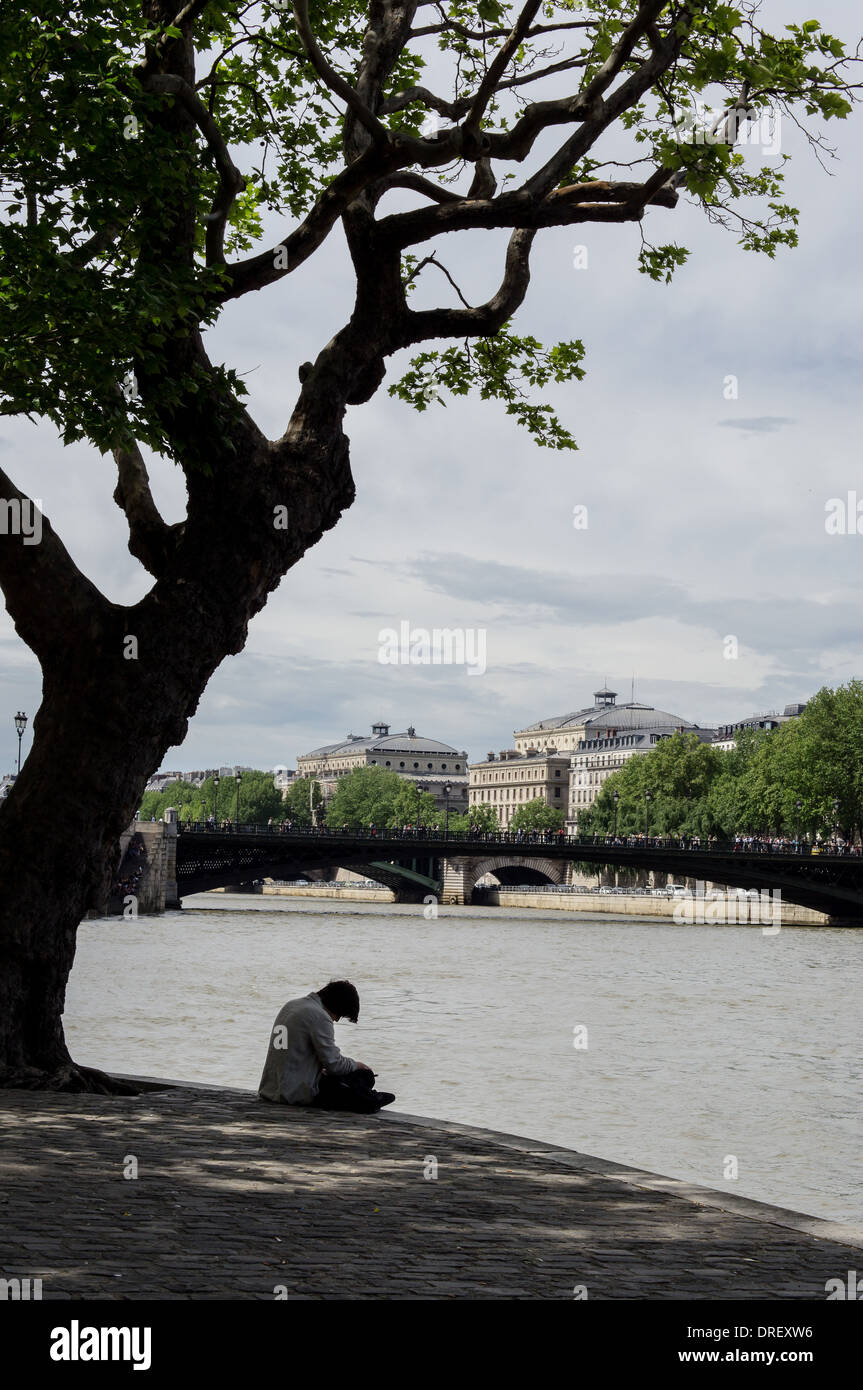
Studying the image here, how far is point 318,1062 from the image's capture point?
10.0 meters

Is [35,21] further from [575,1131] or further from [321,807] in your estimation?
[321,807]

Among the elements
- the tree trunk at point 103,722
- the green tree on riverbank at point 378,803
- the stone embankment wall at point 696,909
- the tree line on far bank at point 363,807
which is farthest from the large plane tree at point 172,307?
the green tree on riverbank at point 378,803

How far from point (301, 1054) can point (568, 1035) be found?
13.2m

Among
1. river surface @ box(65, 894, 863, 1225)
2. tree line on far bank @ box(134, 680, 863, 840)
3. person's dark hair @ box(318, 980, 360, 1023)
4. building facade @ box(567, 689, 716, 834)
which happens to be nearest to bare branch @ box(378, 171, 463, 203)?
person's dark hair @ box(318, 980, 360, 1023)

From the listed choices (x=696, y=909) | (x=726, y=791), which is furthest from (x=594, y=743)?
(x=696, y=909)

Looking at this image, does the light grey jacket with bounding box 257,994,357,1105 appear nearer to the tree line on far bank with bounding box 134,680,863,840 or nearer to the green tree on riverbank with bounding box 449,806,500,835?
the tree line on far bank with bounding box 134,680,863,840

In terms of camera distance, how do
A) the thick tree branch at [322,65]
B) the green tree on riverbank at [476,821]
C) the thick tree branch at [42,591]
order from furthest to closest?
the green tree on riverbank at [476,821] < the thick tree branch at [42,591] < the thick tree branch at [322,65]

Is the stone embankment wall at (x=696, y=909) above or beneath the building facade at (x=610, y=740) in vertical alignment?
beneath

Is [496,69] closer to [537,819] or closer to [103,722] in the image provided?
[103,722]

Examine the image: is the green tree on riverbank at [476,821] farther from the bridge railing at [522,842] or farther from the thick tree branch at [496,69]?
the thick tree branch at [496,69]

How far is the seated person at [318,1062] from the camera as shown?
962 centimetres

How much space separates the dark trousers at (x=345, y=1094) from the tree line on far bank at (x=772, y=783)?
273ft
